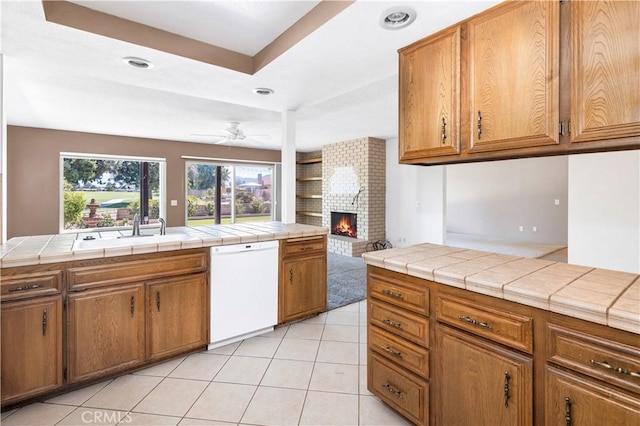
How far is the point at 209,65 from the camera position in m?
2.44

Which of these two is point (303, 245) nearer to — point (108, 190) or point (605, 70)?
point (605, 70)

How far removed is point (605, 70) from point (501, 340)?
1.18 m

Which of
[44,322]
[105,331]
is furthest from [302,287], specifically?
[44,322]

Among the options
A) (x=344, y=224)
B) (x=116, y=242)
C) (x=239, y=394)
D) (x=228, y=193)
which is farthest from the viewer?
(x=228, y=193)

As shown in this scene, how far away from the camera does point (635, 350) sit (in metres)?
0.94

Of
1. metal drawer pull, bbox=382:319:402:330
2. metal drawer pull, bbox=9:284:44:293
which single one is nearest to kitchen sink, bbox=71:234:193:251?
metal drawer pull, bbox=9:284:44:293

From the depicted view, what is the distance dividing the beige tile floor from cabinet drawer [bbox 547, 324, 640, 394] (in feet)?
3.32

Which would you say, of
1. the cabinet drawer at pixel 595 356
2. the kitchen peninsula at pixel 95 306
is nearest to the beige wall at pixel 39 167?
the kitchen peninsula at pixel 95 306

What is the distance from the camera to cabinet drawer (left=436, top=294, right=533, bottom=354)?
119cm

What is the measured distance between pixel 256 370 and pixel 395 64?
2.55 m

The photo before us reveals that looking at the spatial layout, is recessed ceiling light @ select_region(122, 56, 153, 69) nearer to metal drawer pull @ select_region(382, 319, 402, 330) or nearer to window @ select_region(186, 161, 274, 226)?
metal drawer pull @ select_region(382, 319, 402, 330)

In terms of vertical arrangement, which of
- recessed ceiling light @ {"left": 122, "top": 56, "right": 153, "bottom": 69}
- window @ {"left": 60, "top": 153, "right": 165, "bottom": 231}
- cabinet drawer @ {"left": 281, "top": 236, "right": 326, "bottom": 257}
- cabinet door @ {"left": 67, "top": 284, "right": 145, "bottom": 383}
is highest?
recessed ceiling light @ {"left": 122, "top": 56, "right": 153, "bottom": 69}

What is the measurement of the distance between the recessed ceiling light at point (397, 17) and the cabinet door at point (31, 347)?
2.58 metres

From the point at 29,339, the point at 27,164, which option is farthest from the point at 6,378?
the point at 27,164
